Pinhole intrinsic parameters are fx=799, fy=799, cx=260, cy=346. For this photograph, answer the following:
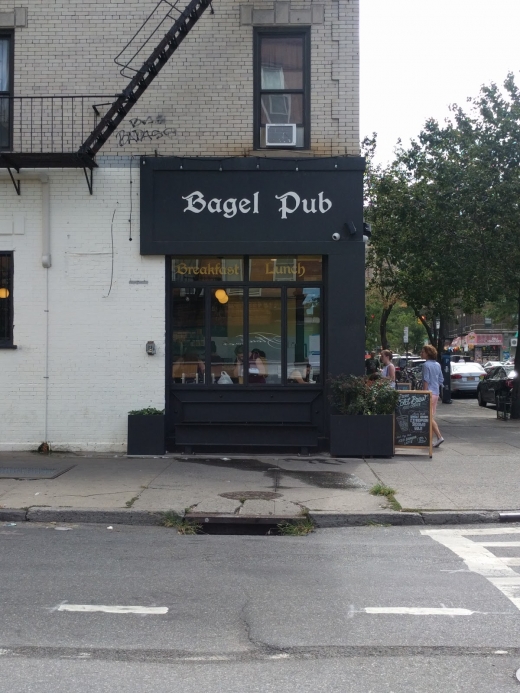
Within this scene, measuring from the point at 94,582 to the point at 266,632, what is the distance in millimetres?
1768

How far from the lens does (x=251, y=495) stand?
32.3ft

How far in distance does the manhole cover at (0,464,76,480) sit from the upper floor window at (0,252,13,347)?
258 cm

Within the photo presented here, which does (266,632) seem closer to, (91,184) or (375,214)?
(91,184)

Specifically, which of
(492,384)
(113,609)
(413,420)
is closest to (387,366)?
(413,420)

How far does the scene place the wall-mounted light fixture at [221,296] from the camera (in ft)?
43.7

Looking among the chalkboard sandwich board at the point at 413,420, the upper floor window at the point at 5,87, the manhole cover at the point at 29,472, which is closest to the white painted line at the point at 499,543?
the chalkboard sandwich board at the point at 413,420

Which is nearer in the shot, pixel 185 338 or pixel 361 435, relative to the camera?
pixel 361 435

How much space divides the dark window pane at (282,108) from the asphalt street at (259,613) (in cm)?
760

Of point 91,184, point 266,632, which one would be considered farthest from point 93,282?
point 266,632

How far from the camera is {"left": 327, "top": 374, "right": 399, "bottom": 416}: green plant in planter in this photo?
1258cm

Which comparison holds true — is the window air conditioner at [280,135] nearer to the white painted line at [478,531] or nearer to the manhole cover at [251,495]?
the manhole cover at [251,495]

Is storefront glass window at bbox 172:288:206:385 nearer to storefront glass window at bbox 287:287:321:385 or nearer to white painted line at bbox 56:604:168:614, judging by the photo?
storefront glass window at bbox 287:287:321:385

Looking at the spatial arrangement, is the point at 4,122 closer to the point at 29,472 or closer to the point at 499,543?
the point at 29,472

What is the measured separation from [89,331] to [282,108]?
4.86m
